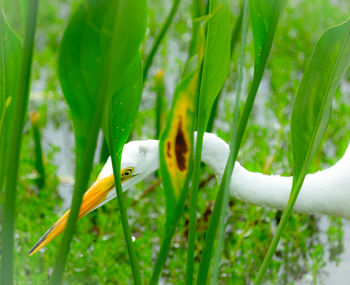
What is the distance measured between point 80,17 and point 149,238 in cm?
100

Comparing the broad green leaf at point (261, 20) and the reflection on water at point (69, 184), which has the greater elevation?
the broad green leaf at point (261, 20)

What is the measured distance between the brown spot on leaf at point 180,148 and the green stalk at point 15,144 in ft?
0.63

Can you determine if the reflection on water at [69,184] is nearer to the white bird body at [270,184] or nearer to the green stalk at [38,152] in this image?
the green stalk at [38,152]

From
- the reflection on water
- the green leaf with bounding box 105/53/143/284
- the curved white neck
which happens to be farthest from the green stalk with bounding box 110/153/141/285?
the reflection on water

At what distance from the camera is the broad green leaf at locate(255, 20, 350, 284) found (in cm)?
79

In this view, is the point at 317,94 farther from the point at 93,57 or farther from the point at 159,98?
the point at 159,98

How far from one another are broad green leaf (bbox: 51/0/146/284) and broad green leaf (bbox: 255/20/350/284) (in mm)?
298

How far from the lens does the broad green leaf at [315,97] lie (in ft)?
2.61

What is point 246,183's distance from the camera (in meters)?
1.16

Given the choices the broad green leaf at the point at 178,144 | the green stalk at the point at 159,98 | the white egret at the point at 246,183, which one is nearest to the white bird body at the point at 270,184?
the white egret at the point at 246,183

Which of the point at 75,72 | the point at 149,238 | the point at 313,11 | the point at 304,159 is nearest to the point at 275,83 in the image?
the point at 313,11

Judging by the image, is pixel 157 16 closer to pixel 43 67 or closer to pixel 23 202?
pixel 43 67

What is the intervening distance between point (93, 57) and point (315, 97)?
0.35 meters

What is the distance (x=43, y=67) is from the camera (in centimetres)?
272
